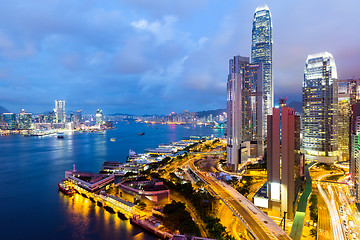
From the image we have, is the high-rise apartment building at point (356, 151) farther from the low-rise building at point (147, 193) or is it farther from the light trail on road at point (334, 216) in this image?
the low-rise building at point (147, 193)

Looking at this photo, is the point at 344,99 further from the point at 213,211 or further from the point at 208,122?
the point at 208,122

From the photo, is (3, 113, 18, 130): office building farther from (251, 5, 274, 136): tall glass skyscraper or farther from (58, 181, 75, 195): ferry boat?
(251, 5, 274, 136): tall glass skyscraper

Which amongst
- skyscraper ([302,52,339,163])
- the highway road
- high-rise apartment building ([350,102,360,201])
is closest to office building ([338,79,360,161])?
skyscraper ([302,52,339,163])

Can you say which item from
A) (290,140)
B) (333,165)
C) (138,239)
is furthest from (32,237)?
(333,165)

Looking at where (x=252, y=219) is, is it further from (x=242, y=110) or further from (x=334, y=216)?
(x=242, y=110)

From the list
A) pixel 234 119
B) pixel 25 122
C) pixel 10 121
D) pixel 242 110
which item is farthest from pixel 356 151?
pixel 10 121

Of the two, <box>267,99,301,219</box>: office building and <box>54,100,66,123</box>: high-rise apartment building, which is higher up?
<box>54,100,66,123</box>: high-rise apartment building
